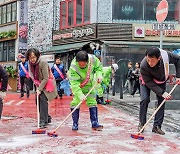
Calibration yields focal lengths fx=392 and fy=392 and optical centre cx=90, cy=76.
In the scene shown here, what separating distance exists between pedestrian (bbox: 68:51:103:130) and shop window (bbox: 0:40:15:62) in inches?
965

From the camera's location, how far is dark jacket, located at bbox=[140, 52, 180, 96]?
670 centimetres

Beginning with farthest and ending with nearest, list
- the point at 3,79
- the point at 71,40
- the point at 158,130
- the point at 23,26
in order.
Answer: the point at 23,26
the point at 71,40
the point at 3,79
the point at 158,130

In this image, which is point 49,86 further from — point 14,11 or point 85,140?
point 14,11

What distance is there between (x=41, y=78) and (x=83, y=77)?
937mm

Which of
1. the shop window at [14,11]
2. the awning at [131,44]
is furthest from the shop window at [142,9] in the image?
the shop window at [14,11]

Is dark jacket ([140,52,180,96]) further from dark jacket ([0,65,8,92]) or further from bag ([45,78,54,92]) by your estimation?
dark jacket ([0,65,8,92])

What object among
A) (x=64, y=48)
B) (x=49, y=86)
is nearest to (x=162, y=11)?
(x=49, y=86)

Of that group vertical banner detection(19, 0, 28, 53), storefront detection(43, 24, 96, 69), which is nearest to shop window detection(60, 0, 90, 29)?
storefront detection(43, 24, 96, 69)

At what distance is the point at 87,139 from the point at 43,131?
3.14 ft

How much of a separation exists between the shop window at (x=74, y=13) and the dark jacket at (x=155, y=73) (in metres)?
16.6

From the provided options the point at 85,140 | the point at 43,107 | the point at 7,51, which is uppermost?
the point at 7,51

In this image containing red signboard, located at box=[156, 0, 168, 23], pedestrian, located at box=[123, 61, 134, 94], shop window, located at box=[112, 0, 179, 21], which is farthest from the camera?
shop window, located at box=[112, 0, 179, 21]

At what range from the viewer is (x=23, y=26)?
29.5m

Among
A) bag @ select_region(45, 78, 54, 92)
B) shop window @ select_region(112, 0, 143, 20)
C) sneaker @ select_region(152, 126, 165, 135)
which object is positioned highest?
shop window @ select_region(112, 0, 143, 20)
